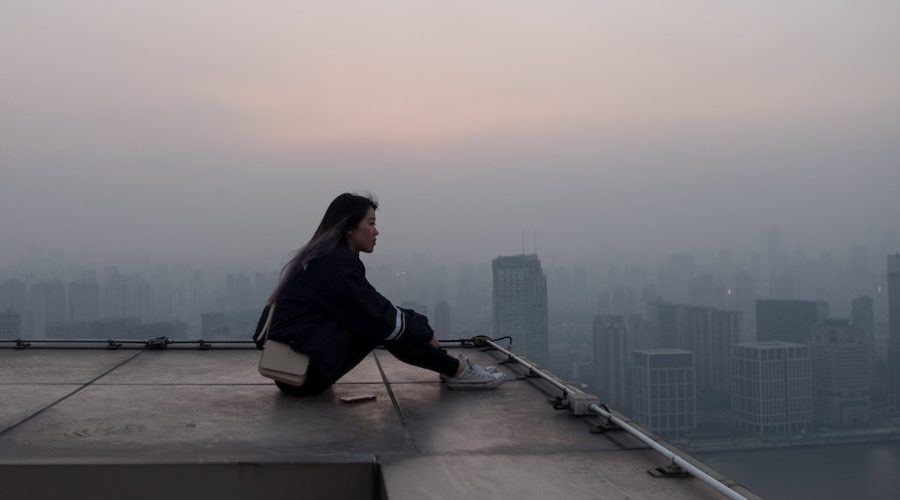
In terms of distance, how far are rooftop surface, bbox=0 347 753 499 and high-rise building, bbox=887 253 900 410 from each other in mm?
39844

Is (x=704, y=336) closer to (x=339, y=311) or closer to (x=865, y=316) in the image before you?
(x=865, y=316)

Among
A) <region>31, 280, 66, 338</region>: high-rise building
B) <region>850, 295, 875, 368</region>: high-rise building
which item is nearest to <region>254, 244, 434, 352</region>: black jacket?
<region>31, 280, 66, 338</region>: high-rise building

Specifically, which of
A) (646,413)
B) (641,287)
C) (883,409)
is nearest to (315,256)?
(646,413)

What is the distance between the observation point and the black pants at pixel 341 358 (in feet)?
13.6

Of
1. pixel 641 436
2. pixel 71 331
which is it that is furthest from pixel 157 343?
pixel 71 331

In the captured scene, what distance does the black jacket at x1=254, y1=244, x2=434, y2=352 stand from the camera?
163 inches

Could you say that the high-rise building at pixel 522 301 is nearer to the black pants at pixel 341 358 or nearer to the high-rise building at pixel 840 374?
the high-rise building at pixel 840 374

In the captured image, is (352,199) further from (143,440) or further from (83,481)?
(83,481)

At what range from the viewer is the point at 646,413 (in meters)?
31.2

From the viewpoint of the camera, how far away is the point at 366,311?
13.5 ft

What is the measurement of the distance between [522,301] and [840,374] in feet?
57.1

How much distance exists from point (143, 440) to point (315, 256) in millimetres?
1403

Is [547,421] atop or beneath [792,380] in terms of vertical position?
atop

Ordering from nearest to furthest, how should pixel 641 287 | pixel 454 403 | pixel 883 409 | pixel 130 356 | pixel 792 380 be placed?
pixel 454 403, pixel 130 356, pixel 792 380, pixel 883 409, pixel 641 287
